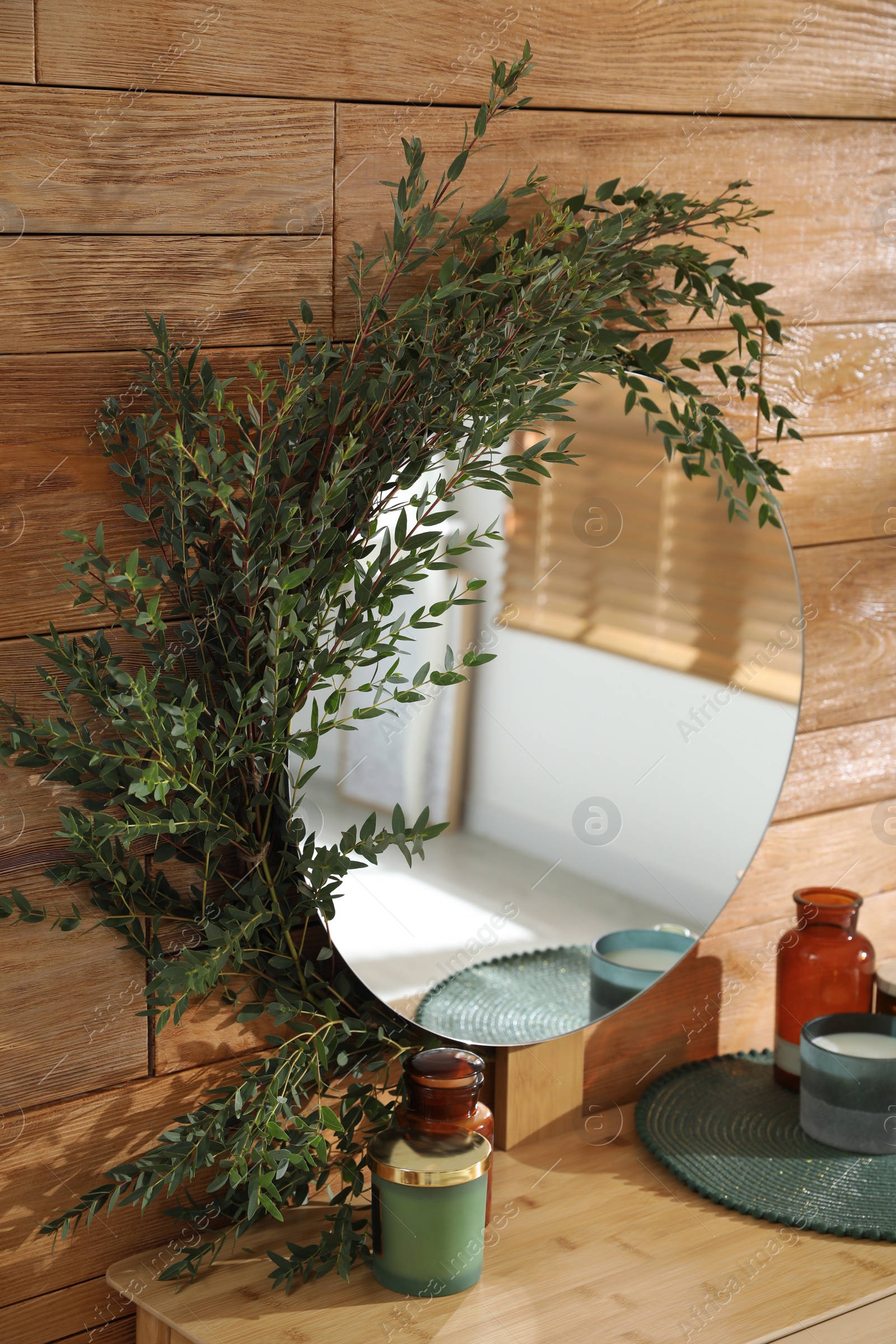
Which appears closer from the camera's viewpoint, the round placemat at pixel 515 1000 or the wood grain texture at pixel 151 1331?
the wood grain texture at pixel 151 1331

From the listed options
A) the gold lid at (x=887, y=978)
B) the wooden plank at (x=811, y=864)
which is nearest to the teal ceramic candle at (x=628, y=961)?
the wooden plank at (x=811, y=864)

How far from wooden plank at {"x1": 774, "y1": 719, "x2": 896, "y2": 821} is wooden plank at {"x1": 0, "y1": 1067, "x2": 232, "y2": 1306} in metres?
0.71

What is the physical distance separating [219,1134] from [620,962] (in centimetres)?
45

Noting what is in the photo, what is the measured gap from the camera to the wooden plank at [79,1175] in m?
0.97

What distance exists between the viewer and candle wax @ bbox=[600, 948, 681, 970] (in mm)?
1235

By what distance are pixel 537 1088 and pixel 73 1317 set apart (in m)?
0.45

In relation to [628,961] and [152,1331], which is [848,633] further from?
[152,1331]

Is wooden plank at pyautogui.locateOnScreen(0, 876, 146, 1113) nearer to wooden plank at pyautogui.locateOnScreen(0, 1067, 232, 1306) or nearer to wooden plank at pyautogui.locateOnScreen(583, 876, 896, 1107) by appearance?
wooden plank at pyautogui.locateOnScreen(0, 1067, 232, 1306)

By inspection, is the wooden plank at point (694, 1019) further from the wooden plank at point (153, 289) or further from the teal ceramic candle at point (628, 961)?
the wooden plank at point (153, 289)

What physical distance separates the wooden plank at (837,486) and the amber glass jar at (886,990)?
455 mm

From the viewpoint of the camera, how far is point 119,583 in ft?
2.75

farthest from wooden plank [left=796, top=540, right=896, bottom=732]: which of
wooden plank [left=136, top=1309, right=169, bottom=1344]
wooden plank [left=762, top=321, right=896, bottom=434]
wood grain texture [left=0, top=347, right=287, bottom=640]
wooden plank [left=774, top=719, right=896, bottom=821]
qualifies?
wooden plank [left=136, top=1309, right=169, bottom=1344]

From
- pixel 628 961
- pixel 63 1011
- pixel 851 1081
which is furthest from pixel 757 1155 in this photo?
pixel 63 1011

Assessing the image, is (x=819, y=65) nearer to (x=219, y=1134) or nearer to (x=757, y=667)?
(x=757, y=667)
